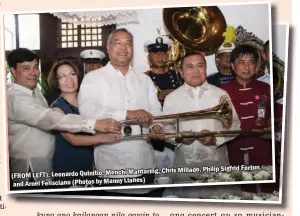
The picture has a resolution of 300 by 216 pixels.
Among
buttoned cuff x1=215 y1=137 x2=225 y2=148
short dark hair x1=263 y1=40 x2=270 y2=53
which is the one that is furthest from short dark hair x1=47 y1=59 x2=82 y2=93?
short dark hair x1=263 y1=40 x2=270 y2=53

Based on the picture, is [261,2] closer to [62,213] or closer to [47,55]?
[47,55]

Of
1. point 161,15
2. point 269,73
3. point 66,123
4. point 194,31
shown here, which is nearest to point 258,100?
point 269,73

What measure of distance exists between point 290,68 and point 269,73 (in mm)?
108

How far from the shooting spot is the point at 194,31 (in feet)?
7.52

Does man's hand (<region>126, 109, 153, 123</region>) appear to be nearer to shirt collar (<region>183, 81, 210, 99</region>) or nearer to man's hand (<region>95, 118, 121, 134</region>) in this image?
man's hand (<region>95, 118, 121, 134</region>)

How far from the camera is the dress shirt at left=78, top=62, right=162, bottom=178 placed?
228cm

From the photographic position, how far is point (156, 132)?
2.30 m

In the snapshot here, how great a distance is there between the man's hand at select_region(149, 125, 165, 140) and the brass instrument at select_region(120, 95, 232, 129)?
47 millimetres

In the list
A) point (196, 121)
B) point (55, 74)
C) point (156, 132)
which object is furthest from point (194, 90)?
point (55, 74)

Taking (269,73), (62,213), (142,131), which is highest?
(269,73)

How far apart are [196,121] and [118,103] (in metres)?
0.37

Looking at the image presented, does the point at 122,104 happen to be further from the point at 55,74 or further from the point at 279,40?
the point at 279,40

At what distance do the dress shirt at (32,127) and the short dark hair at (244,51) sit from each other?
28.6 inches

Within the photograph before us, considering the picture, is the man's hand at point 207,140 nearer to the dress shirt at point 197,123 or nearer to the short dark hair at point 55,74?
the dress shirt at point 197,123
